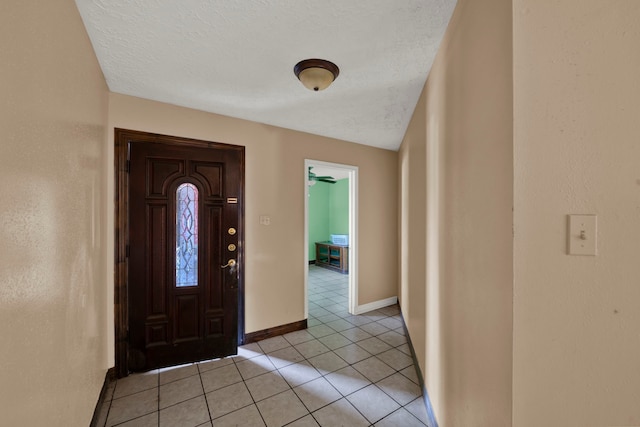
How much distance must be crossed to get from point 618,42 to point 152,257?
3024 mm

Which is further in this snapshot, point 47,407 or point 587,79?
point 47,407

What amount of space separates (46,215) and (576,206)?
1936 millimetres

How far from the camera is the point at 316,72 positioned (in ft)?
5.72

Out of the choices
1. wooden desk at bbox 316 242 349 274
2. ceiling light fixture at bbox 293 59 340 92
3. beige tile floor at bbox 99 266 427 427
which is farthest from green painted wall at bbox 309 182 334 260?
ceiling light fixture at bbox 293 59 340 92

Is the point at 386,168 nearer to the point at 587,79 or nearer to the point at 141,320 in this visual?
the point at 587,79

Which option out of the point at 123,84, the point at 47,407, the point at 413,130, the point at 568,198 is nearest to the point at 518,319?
the point at 568,198

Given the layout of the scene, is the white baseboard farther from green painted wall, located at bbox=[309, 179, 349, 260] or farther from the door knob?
green painted wall, located at bbox=[309, 179, 349, 260]

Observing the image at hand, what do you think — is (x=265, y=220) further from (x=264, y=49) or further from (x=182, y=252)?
(x=264, y=49)

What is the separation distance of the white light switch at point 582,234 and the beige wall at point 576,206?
0.02 meters

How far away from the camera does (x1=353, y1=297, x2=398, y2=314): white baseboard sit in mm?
3639

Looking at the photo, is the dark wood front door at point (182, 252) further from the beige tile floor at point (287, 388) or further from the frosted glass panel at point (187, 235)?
the beige tile floor at point (287, 388)

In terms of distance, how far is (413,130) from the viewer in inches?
101

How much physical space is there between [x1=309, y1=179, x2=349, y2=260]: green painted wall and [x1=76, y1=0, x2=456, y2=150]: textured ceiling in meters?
4.65

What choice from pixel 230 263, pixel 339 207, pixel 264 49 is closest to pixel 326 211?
pixel 339 207
